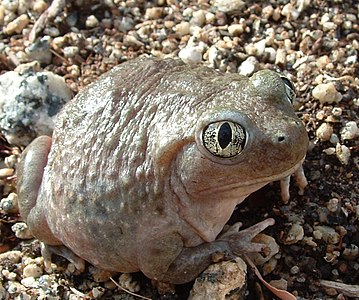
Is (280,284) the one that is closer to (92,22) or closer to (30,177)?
(30,177)

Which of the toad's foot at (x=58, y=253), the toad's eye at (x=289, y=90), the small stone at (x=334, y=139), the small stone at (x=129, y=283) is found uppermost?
the toad's eye at (x=289, y=90)

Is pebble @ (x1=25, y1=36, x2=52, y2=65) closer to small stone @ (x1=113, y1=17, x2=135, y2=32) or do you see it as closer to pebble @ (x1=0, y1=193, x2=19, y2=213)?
small stone @ (x1=113, y1=17, x2=135, y2=32)

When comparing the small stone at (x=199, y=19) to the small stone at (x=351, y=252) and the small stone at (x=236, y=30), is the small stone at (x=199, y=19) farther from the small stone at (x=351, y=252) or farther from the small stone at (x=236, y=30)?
the small stone at (x=351, y=252)

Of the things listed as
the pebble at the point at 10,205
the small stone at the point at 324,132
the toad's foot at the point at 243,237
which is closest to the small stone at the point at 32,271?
the pebble at the point at 10,205

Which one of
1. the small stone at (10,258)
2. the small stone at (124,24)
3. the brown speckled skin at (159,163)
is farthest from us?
the small stone at (124,24)

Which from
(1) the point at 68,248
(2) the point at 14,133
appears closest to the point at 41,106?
(2) the point at 14,133
